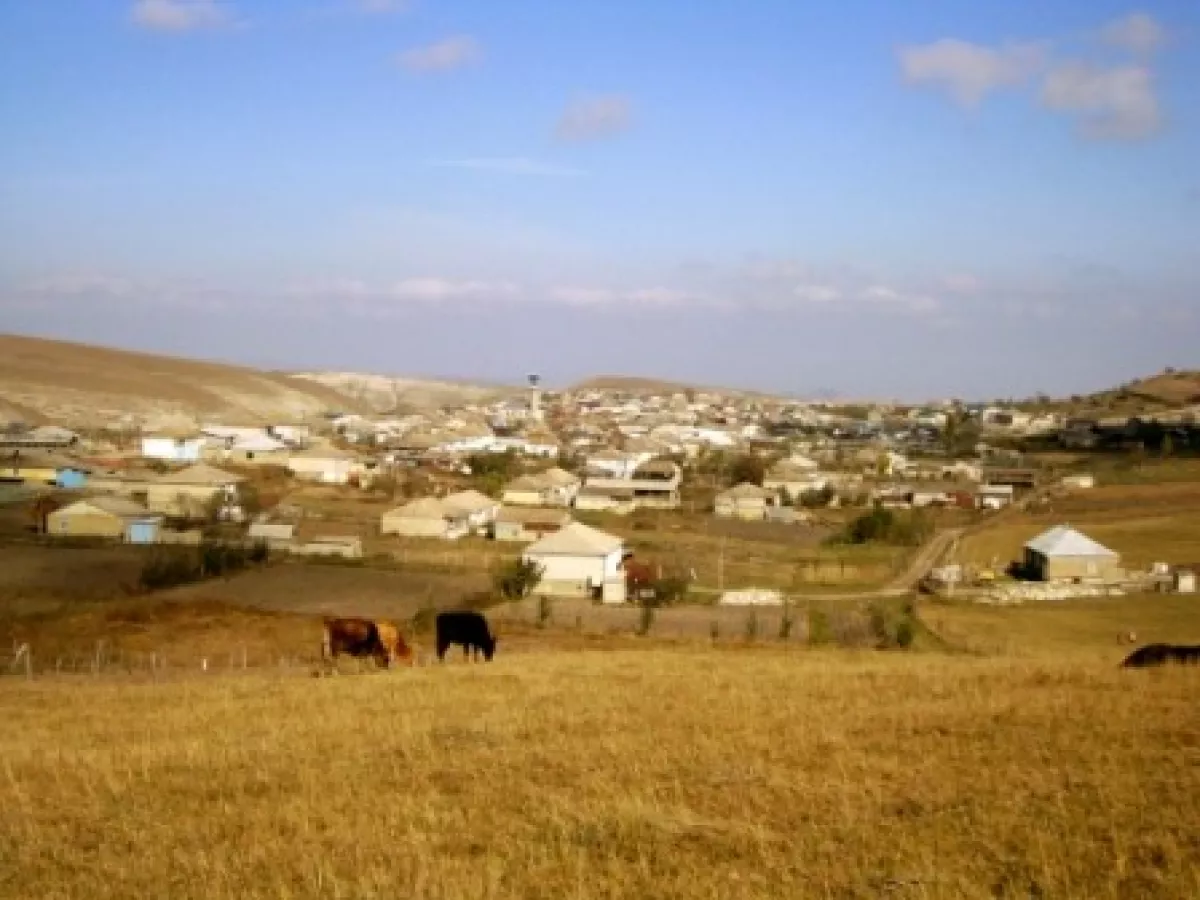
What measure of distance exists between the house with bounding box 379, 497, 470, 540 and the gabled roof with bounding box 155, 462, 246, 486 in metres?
13.9

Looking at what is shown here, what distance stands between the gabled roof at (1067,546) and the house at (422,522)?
30456 millimetres

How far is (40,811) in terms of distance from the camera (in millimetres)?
8523

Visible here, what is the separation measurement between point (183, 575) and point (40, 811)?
40887 mm

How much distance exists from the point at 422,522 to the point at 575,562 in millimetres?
15672

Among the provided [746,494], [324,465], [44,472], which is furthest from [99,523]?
[746,494]

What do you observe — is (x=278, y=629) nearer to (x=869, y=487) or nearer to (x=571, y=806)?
(x=571, y=806)

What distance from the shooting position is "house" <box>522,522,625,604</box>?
5231 centimetres

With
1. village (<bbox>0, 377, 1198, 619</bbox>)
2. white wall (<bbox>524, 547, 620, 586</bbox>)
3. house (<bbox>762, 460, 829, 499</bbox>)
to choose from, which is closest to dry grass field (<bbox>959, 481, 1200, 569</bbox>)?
village (<bbox>0, 377, 1198, 619</bbox>)

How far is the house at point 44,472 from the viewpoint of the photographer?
7788 cm

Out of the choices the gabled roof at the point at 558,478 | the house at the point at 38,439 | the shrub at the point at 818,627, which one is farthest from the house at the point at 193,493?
the shrub at the point at 818,627

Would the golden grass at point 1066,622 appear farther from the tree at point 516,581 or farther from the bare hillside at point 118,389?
the bare hillside at point 118,389

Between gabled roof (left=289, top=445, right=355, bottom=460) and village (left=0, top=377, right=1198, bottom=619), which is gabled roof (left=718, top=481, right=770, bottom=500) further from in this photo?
gabled roof (left=289, top=445, right=355, bottom=460)

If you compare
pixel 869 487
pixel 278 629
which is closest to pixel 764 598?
pixel 278 629

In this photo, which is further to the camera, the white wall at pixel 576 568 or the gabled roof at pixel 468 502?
the gabled roof at pixel 468 502
